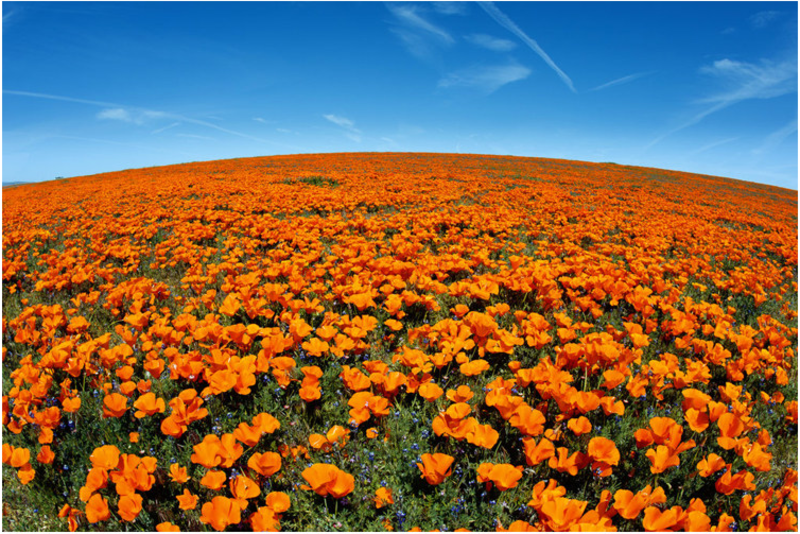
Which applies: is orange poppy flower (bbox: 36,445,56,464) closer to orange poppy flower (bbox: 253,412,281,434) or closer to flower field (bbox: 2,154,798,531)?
flower field (bbox: 2,154,798,531)

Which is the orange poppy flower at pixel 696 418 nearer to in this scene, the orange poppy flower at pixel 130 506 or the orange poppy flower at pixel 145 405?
the orange poppy flower at pixel 130 506

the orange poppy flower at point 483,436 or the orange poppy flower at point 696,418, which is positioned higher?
the orange poppy flower at point 696,418

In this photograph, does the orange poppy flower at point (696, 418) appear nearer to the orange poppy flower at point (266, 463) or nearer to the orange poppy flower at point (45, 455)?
the orange poppy flower at point (266, 463)

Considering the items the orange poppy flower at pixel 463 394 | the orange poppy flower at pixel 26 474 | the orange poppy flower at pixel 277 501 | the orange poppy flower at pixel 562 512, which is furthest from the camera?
the orange poppy flower at pixel 463 394

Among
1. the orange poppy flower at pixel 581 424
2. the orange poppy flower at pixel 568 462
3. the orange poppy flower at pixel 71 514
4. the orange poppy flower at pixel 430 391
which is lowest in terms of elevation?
the orange poppy flower at pixel 71 514

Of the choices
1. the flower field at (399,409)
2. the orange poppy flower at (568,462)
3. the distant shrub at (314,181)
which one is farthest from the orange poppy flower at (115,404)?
the distant shrub at (314,181)

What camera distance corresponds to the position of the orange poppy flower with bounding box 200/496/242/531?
1.46m

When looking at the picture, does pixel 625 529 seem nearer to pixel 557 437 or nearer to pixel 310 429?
pixel 557 437

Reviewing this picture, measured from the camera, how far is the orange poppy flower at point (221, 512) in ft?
4.80

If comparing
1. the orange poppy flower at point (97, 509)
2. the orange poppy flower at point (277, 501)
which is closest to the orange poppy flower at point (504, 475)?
the orange poppy flower at point (277, 501)

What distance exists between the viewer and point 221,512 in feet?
4.91

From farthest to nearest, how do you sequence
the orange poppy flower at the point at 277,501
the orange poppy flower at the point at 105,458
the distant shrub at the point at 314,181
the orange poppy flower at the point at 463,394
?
the distant shrub at the point at 314,181, the orange poppy flower at the point at 463,394, the orange poppy flower at the point at 105,458, the orange poppy flower at the point at 277,501

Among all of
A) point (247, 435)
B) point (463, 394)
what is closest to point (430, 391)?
point (463, 394)

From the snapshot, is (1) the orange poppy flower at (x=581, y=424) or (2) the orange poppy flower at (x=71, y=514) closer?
(2) the orange poppy flower at (x=71, y=514)
